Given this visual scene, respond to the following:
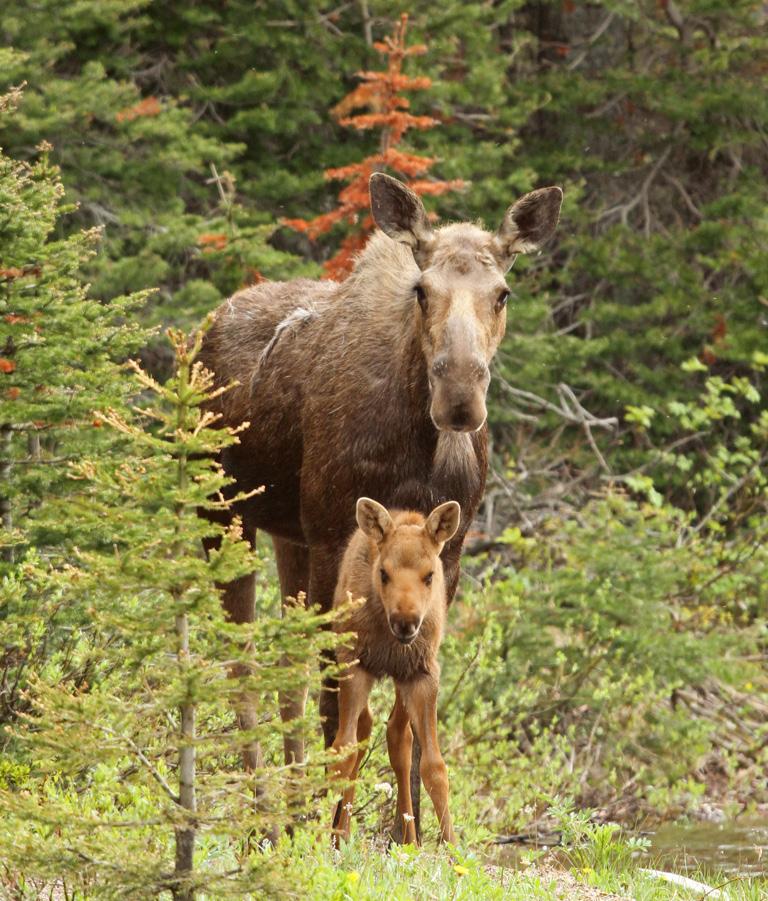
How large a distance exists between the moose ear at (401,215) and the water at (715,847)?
3614 millimetres

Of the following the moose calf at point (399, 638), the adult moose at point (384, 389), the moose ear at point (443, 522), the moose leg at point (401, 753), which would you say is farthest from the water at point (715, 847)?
the moose ear at point (443, 522)

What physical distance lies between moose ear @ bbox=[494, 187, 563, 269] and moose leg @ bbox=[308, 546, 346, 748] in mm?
1652

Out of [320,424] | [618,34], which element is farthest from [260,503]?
[618,34]

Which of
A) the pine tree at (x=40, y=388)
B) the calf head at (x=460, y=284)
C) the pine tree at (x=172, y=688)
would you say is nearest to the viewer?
the pine tree at (x=172, y=688)

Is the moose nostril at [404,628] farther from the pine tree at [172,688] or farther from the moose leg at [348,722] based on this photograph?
the pine tree at [172,688]

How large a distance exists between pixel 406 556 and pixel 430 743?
2.77 ft

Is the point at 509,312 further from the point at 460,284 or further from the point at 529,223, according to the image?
the point at 460,284

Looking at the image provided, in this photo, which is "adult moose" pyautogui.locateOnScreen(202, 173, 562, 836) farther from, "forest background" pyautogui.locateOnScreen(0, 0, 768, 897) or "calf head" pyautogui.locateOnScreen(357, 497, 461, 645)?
"forest background" pyautogui.locateOnScreen(0, 0, 768, 897)

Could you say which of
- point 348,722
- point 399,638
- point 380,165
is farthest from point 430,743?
point 380,165

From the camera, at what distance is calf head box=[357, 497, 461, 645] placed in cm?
611

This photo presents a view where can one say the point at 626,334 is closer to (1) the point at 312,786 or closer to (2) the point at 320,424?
(2) the point at 320,424

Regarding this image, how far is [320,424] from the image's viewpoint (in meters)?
7.32

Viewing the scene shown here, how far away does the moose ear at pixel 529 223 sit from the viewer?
7.23 m

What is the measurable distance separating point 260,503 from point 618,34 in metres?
12.1
